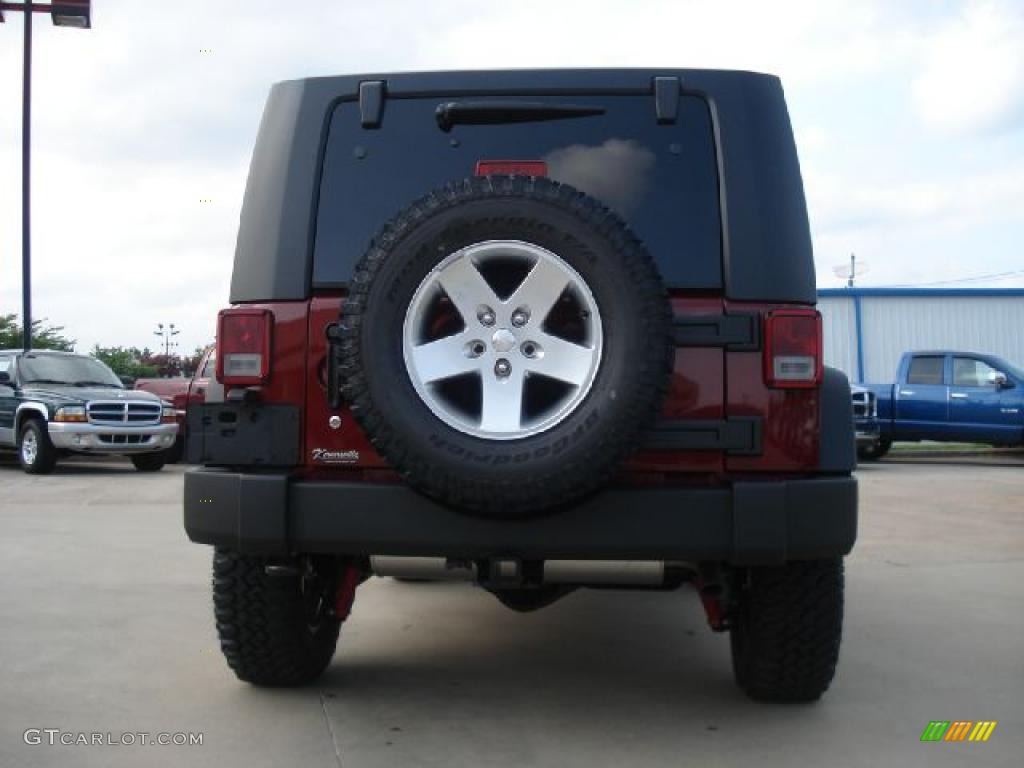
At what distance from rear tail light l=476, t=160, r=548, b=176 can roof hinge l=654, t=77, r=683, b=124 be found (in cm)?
41

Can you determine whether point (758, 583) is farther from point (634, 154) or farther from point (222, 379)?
point (222, 379)

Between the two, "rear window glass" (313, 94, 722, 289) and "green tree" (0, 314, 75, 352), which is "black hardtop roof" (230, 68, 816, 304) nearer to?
"rear window glass" (313, 94, 722, 289)

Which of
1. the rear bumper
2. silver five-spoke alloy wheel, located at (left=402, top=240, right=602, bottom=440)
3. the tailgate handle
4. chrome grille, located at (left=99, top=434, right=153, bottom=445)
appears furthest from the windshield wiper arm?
chrome grille, located at (left=99, top=434, right=153, bottom=445)

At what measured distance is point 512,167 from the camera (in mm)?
3914

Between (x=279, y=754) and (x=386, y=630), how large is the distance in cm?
193

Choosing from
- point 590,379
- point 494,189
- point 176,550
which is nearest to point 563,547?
point 590,379

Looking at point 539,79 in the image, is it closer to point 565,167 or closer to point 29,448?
point 565,167

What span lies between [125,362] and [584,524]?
39021 mm

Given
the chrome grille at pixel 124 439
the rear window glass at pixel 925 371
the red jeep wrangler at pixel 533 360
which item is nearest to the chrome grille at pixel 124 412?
the chrome grille at pixel 124 439

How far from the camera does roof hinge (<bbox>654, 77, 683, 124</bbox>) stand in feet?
12.8

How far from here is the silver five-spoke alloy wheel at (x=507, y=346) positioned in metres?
3.49

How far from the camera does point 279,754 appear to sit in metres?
3.73

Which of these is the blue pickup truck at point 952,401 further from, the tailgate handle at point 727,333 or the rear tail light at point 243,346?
the rear tail light at point 243,346

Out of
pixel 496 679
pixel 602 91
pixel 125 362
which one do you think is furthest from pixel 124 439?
pixel 125 362
